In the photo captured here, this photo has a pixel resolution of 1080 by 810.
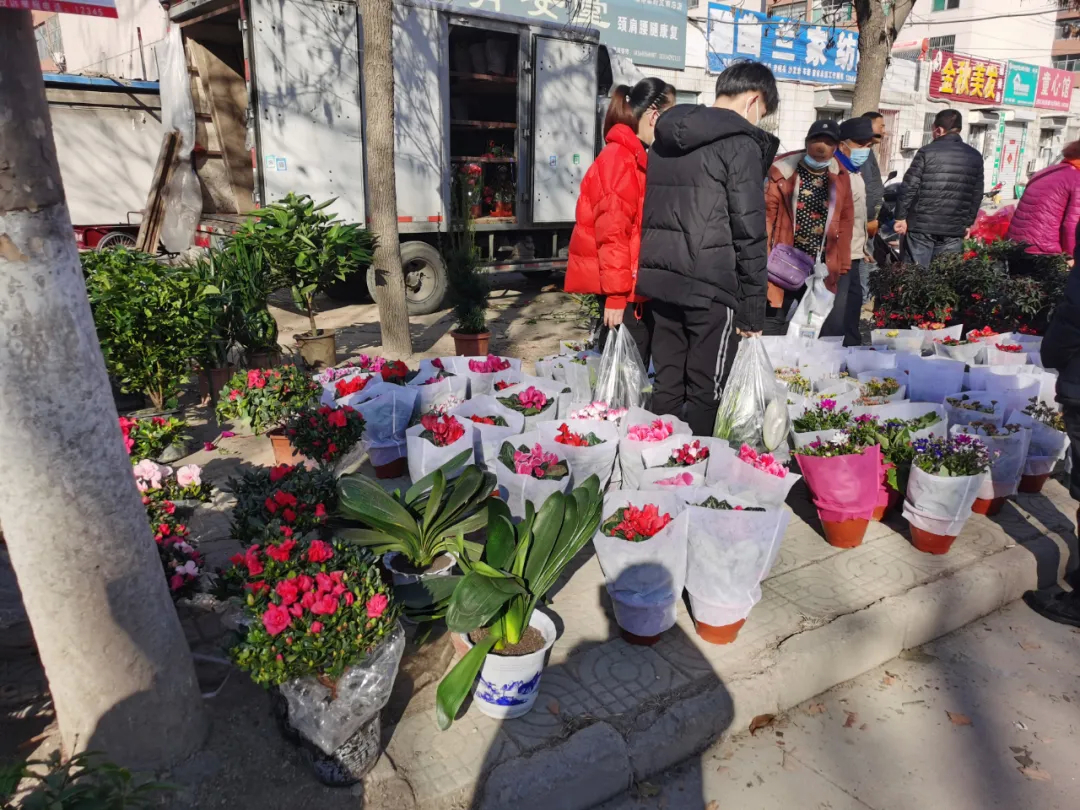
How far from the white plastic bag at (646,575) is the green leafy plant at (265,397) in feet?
7.46

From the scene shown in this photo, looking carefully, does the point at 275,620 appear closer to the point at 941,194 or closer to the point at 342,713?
the point at 342,713

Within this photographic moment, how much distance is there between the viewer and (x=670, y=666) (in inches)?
103

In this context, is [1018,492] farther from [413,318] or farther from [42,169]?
[413,318]

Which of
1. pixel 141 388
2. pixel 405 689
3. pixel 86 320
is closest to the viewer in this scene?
pixel 86 320

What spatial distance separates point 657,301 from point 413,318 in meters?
5.44

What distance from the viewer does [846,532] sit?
135 inches

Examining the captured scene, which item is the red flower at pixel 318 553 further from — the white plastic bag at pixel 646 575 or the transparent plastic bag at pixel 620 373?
the transparent plastic bag at pixel 620 373

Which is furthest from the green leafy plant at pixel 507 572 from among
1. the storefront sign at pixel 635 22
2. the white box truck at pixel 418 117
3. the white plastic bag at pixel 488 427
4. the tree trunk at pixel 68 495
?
the storefront sign at pixel 635 22

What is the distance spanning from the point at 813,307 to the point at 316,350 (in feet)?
12.4

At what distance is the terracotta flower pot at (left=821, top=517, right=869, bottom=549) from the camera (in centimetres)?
340

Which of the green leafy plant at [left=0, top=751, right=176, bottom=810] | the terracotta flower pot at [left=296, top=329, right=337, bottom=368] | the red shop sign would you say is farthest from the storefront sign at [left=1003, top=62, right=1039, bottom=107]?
the green leafy plant at [left=0, top=751, right=176, bottom=810]

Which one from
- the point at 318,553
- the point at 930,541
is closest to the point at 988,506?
the point at 930,541

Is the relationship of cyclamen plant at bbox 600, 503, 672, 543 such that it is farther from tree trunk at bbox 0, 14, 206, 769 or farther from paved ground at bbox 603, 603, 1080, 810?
tree trunk at bbox 0, 14, 206, 769

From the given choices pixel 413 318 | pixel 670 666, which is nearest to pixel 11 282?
pixel 670 666
